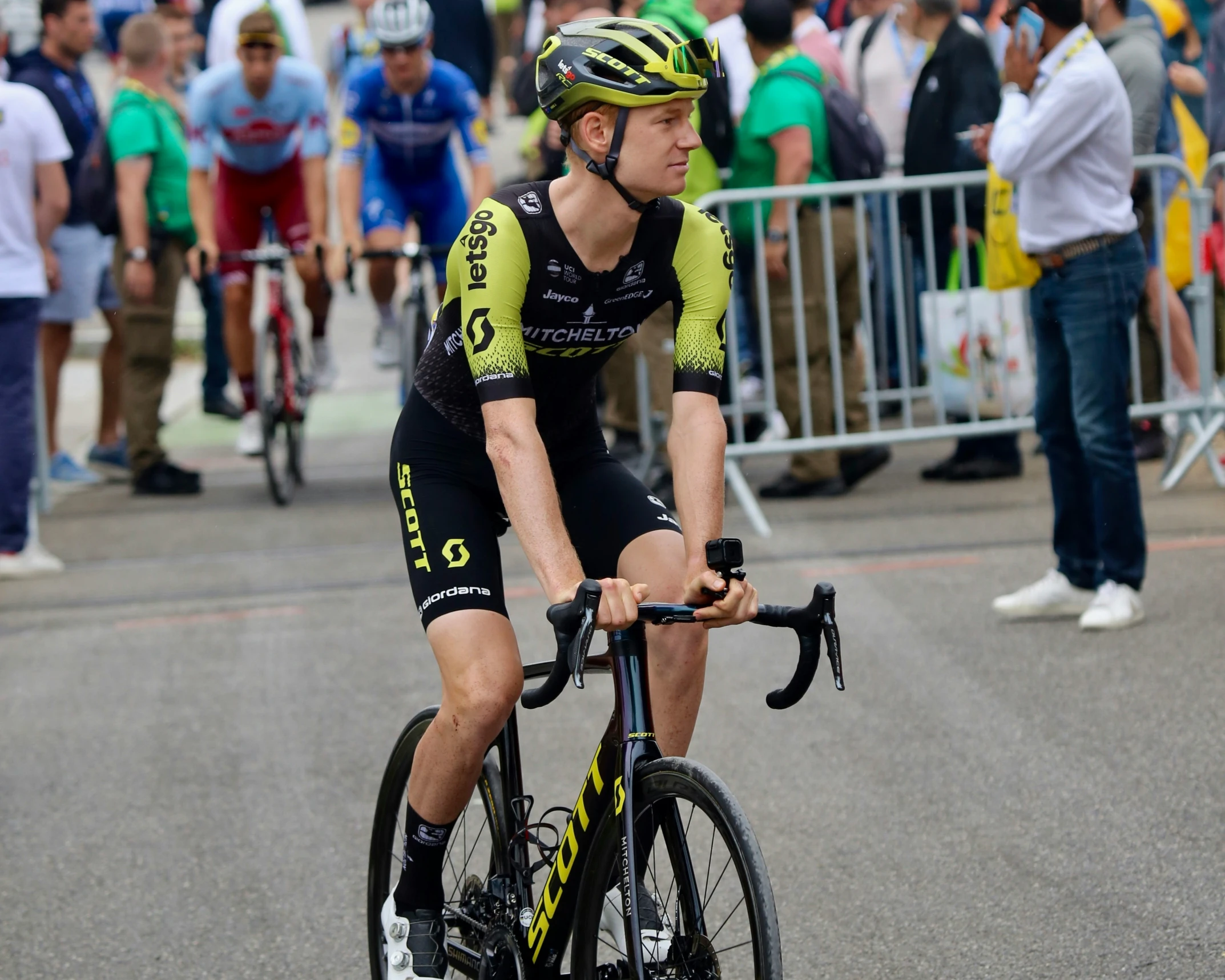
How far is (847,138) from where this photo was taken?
9656 millimetres

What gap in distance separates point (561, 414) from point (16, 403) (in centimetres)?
558

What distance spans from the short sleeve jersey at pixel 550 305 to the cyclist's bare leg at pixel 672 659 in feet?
1.16

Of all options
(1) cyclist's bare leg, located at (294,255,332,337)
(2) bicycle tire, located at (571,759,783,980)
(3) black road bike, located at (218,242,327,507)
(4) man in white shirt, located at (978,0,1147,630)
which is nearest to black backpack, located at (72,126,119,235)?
(3) black road bike, located at (218,242,327,507)

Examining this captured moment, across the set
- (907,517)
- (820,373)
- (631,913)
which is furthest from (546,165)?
(631,913)

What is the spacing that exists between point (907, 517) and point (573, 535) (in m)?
5.72

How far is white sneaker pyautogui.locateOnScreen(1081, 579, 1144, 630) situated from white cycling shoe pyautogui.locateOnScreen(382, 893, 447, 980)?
3822 millimetres

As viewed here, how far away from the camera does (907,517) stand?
30.6ft

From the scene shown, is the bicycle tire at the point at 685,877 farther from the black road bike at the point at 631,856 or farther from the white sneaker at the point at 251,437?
the white sneaker at the point at 251,437

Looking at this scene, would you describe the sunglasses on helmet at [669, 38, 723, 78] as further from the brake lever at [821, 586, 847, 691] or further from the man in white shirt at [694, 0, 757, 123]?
the man in white shirt at [694, 0, 757, 123]

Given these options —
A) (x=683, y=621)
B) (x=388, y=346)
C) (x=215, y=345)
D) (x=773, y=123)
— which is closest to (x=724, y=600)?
(x=683, y=621)

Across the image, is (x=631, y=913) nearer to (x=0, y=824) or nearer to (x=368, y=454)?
(x=0, y=824)

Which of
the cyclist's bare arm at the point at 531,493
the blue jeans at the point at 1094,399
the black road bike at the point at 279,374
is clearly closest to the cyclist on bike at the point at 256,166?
the black road bike at the point at 279,374

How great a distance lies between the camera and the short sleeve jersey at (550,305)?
3.52m

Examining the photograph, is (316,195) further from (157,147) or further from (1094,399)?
(1094,399)
